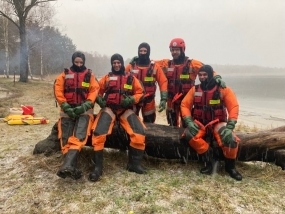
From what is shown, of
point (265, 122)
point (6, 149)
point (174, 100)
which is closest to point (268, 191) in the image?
point (174, 100)

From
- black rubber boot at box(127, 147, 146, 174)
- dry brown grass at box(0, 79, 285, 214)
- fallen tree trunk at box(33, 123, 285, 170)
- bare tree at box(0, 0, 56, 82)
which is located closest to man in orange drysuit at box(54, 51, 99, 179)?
fallen tree trunk at box(33, 123, 285, 170)

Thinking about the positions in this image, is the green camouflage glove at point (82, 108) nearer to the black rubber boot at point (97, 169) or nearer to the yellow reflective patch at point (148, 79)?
the black rubber boot at point (97, 169)

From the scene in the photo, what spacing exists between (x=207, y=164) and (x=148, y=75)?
8.26 feet

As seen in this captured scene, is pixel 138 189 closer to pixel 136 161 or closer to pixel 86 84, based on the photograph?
pixel 136 161

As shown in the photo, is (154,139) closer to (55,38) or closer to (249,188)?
(249,188)

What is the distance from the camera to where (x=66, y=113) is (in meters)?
5.54

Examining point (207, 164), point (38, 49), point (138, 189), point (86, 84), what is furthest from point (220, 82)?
point (38, 49)

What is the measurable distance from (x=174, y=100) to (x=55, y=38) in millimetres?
53744

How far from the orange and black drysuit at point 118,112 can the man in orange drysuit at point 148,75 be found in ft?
3.27

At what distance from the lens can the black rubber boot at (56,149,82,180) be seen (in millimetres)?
4628

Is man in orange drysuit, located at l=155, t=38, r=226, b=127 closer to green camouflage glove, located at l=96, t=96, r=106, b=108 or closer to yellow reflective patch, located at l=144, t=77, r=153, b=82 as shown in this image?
yellow reflective patch, located at l=144, t=77, r=153, b=82

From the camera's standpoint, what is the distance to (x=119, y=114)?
575 centimetres

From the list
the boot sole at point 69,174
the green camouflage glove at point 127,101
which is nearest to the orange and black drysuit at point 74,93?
the green camouflage glove at point 127,101

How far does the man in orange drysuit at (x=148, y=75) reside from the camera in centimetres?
684
